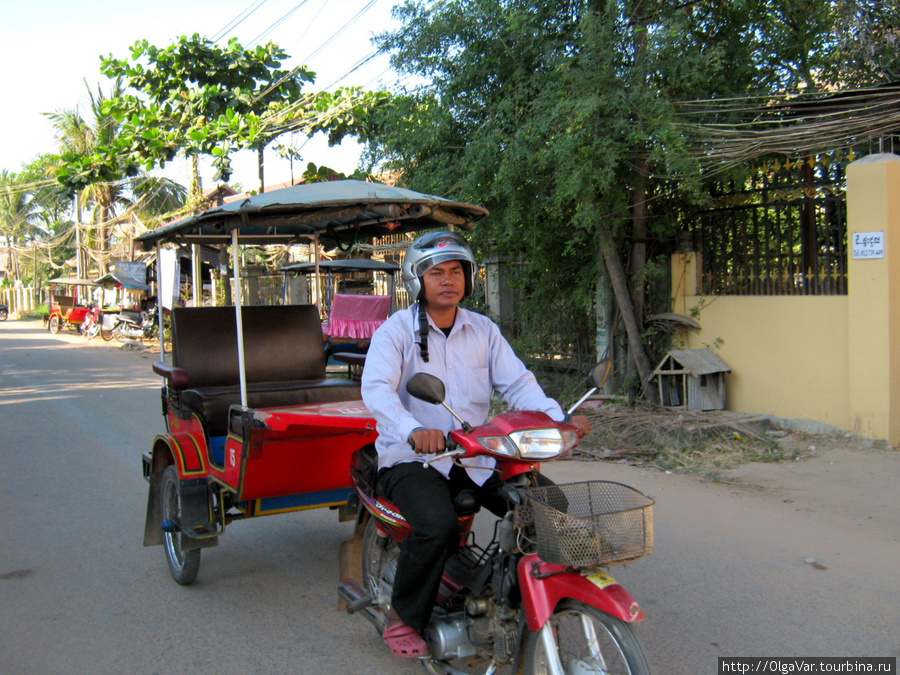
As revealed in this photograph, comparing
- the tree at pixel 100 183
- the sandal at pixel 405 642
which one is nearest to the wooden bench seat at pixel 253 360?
the sandal at pixel 405 642

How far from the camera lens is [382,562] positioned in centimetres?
327

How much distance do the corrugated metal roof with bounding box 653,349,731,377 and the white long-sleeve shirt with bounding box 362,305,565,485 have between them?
16.9 feet

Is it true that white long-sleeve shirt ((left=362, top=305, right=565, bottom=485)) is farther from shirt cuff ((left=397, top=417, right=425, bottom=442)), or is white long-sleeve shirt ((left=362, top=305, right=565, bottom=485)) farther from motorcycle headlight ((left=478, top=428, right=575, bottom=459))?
motorcycle headlight ((left=478, top=428, right=575, bottom=459))

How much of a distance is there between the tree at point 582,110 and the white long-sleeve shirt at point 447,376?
168 inches

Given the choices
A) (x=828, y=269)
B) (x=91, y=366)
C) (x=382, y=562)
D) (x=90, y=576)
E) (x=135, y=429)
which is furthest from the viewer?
(x=91, y=366)

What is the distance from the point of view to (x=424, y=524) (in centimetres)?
261

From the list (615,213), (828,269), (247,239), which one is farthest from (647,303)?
(247,239)

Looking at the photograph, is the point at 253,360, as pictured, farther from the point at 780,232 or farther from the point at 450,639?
the point at 780,232

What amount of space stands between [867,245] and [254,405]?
5.48m

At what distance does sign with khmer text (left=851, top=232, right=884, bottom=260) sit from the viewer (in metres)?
6.56

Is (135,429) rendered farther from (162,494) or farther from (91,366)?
(91,366)

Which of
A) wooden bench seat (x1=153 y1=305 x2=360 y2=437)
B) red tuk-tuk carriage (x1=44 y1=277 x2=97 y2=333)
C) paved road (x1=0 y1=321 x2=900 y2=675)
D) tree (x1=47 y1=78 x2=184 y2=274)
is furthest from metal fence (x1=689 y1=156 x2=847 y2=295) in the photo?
red tuk-tuk carriage (x1=44 y1=277 x2=97 y2=333)

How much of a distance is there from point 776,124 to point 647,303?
2.38 m

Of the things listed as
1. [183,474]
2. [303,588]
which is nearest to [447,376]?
[303,588]
